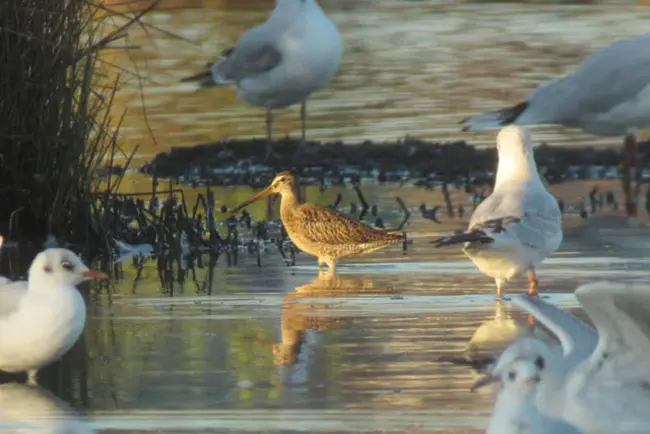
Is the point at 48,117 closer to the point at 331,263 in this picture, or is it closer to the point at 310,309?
the point at 331,263

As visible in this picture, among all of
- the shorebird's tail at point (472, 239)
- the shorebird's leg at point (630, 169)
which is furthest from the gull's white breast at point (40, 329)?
the shorebird's leg at point (630, 169)

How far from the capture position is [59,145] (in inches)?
435

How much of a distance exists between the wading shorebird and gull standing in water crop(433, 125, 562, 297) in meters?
1.09

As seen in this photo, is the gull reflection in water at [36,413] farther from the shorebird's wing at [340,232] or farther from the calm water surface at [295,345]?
the shorebird's wing at [340,232]

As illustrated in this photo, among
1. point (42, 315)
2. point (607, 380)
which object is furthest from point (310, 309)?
point (607, 380)

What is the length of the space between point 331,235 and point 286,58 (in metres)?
6.63

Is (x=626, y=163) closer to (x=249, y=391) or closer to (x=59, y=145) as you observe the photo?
(x=59, y=145)

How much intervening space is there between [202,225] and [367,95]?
885cm

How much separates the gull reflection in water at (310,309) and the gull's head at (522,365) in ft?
6.91

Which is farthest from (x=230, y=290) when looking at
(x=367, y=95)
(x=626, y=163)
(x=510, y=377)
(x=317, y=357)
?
(x=367, y=95)

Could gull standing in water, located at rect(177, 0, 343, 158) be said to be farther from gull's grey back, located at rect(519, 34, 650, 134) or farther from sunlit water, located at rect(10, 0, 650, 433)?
gull's grey back, located at rect(519, 34, 650, 134)

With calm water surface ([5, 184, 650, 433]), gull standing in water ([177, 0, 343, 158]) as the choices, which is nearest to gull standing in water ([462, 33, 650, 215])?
gull standing in water ([177, 0, 343, 158])

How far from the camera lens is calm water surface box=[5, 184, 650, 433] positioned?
22.9 feet

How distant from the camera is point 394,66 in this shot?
23.3m
